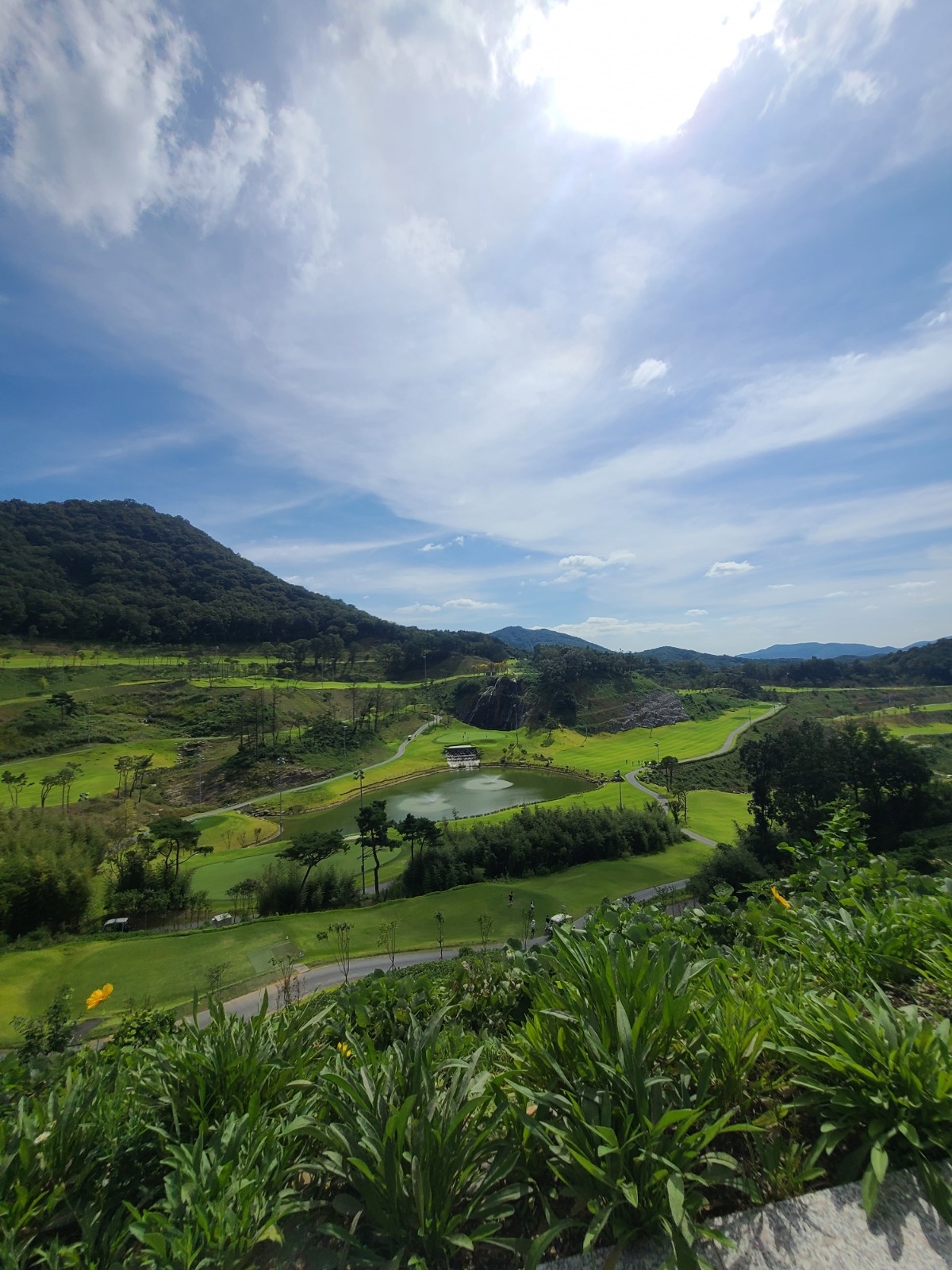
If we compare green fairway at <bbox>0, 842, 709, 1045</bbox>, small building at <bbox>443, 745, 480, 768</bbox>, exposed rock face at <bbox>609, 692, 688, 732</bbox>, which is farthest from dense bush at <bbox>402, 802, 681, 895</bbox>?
exposed rock face at <bbox>609, 692, 688, 732</bbox>

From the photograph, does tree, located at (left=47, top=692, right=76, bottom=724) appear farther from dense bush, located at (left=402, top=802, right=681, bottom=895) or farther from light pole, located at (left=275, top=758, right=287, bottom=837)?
dense bush, located at (left=402, top=802, right=681, bottom=895)

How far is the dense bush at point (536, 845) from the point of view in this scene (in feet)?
93.8

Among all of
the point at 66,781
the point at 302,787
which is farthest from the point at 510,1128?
the point at 302,787

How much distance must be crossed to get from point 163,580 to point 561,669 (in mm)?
87248

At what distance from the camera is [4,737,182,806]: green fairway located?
Answer: 38844 mm

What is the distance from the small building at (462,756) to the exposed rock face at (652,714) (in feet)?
78.4

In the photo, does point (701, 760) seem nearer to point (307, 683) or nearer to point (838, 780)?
point (838, 780)

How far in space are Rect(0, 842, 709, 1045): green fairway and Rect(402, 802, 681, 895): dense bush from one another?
1.74 metres

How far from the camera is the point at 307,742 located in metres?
58.6

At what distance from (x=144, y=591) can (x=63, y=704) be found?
59202 millimetres

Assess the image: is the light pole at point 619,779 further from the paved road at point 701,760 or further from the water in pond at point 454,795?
the water in pond at point 454,795

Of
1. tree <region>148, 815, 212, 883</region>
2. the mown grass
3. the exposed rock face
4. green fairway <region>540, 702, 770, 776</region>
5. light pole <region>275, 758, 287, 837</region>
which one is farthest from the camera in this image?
the exposed rock face

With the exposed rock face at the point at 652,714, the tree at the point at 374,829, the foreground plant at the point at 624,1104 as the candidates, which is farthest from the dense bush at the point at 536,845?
the exposed rock face at the point at 652,714

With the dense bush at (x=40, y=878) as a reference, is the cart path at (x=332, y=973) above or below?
below
